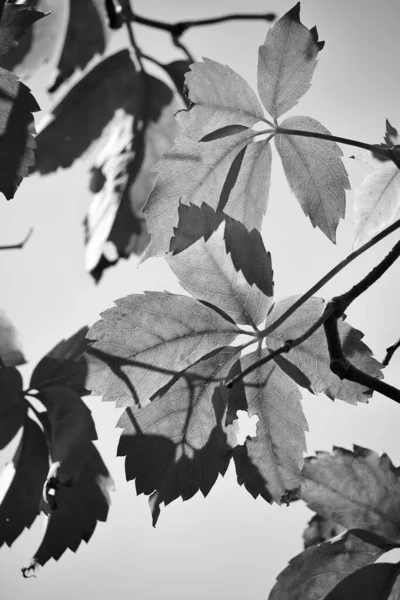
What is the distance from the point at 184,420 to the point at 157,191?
217mm

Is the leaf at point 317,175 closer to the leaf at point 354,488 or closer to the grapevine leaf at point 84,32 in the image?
the leaf at point 354,488

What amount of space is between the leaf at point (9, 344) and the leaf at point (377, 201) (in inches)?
17.3

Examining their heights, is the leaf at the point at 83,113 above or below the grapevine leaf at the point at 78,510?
above

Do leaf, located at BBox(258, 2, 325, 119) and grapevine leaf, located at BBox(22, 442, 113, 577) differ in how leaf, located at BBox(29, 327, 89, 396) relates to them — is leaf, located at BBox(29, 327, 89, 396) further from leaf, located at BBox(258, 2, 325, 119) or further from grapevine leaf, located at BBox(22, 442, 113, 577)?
leaf, located at BBox(258, 2, 325, 119)

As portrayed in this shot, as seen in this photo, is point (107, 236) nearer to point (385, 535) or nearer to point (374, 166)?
point (374, 166)

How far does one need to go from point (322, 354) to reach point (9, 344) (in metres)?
0.44

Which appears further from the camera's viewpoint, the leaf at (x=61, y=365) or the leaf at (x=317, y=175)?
the leaf at (x=61, y=365)

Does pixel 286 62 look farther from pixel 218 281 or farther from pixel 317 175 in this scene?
pixel 218 281

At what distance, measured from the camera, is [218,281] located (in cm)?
64

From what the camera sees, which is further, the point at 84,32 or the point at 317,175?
the point at 84,32

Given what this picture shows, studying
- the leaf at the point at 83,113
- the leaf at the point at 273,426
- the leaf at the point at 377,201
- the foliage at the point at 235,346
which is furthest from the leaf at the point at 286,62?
the leaf at the point at 83,113

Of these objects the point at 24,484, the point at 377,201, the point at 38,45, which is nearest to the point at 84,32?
the point at 38,45

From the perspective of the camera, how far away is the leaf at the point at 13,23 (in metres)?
0.60

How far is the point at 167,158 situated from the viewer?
666mm
